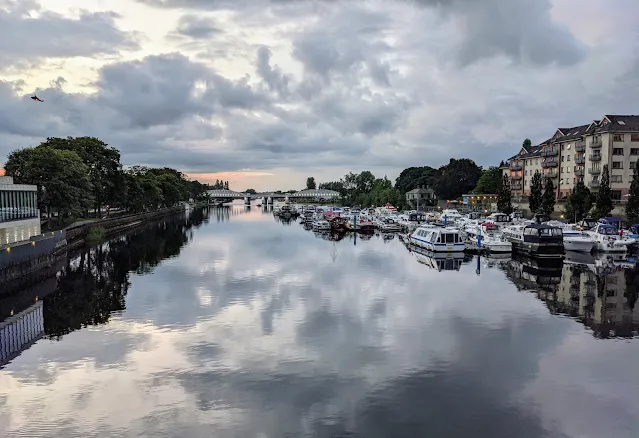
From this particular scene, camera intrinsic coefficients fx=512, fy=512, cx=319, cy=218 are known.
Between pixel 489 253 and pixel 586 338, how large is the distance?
1211 inches

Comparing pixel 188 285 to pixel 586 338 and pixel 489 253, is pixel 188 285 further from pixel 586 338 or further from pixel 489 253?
pixel 489 253

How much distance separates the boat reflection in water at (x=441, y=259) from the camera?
4591 cm

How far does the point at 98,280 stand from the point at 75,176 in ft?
74.9

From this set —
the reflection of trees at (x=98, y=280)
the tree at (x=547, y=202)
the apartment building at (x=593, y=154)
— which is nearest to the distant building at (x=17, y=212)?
the reflection of trees at (x=98, y=280)

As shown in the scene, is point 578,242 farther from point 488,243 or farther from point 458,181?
point 458,181

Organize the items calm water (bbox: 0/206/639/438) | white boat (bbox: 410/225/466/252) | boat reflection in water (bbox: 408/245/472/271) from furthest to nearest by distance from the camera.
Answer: white boat (bbox: 410/225/466/252) → boat reflection in water (bbox: 408/245/472/271) → calm water (bbox: 0/206/639/438)

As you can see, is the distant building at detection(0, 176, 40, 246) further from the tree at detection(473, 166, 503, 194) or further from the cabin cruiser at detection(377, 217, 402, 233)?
the tree at detection(473, 166, 503, 194)

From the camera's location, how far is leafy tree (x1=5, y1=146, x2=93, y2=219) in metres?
53.7

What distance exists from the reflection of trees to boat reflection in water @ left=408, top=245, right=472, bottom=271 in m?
25.6

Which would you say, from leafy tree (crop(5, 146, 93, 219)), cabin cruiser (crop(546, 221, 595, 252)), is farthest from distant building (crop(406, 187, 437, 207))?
leafy tree (crop(5, 146, 93, 219))

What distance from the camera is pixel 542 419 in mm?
15617

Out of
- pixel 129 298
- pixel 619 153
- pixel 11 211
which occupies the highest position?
pixel 619 153

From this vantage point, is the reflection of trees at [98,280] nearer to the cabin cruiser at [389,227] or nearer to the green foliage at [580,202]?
the cabin cruiser at [389,227]

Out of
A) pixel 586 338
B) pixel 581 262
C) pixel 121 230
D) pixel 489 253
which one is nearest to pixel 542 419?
pixel 586 338
